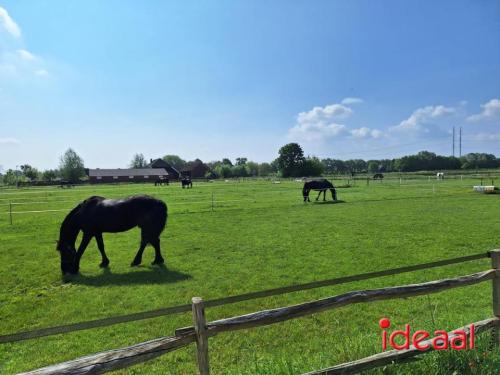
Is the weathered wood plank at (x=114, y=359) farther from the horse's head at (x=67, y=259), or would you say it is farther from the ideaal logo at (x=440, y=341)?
the horse's head at (x=67, y=259)

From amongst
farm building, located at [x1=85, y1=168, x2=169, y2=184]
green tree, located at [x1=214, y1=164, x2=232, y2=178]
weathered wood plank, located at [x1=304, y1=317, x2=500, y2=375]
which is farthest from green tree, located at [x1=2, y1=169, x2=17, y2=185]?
weathered wood plank, located at [x1=304, y1=317, x2=500, y2=375]

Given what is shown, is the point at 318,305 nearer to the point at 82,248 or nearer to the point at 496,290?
the point at 496,290

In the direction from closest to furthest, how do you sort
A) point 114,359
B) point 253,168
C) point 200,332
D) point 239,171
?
point 114,359, point 200,332, point 239,171, point 253,168

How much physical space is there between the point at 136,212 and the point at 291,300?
14.6 feet

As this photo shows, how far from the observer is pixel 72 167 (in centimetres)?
9894

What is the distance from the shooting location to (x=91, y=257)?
31.1 ft

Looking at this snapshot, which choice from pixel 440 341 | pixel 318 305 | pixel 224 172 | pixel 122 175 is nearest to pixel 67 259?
pixel 318 305

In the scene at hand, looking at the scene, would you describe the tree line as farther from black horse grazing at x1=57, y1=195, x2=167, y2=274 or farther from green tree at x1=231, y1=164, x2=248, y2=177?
black horse grazing at x1=57, y1=195, x2=167, y2=274

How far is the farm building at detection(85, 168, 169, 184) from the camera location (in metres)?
97.2

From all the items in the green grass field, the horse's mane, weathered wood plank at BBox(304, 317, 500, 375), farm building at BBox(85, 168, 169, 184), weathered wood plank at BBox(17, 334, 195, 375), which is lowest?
the green grass field

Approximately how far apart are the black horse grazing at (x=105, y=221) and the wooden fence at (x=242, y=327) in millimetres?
5832

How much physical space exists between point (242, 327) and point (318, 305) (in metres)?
0.80

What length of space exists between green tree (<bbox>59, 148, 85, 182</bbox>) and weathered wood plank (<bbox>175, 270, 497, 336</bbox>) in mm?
107160

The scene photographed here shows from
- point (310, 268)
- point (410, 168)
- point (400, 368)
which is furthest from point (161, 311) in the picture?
point (410, 168)
